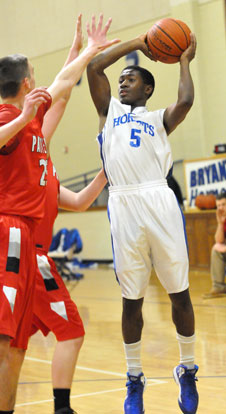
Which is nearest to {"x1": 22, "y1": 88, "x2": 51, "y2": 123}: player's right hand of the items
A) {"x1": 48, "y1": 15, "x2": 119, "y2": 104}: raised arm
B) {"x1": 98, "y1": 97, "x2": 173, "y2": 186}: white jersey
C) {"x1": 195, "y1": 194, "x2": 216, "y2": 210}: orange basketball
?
{"x1": 48, "y1": 15, "x2": 119, "y2": 104}: raised arm

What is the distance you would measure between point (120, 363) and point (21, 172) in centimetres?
297

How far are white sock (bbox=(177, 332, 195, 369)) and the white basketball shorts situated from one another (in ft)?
1.01

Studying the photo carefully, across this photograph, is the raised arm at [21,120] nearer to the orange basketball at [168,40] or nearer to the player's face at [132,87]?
the player's face at [132,87]

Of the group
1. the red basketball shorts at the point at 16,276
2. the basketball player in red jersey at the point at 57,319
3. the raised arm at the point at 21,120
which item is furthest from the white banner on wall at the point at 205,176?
the raised arm at the point at 21,120

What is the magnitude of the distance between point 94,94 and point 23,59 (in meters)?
0.80

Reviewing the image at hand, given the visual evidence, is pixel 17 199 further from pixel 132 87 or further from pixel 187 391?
pixel 187 391

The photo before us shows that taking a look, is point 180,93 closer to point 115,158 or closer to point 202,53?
point 115,158

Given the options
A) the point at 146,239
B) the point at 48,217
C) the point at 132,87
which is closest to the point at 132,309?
the point at 146,239

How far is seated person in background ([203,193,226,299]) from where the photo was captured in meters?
8.77

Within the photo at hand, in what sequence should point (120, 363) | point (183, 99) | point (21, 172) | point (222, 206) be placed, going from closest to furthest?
point (21, 172) < point (183, 99) < point (120, 363) < point (222, 206)

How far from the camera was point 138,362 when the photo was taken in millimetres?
3789

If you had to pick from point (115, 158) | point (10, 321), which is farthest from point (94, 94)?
point (10, 321)

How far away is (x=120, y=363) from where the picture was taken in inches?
221

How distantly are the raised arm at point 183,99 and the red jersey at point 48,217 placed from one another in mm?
766
